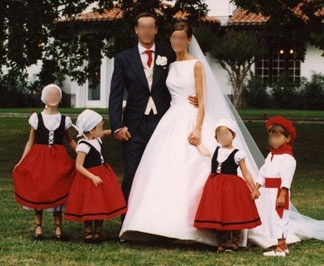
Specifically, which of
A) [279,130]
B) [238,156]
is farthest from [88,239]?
[279,130]

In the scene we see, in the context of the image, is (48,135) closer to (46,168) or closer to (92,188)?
(46,168)

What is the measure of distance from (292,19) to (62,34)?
4.98 meters

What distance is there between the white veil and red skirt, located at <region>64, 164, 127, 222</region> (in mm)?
1171

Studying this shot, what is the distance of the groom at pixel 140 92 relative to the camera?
8.48m

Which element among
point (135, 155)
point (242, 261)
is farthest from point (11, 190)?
point (242, 261)

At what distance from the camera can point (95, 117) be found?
27.0 ft

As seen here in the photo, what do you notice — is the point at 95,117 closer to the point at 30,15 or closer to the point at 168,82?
the point at 168,82

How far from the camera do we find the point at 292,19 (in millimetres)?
17078

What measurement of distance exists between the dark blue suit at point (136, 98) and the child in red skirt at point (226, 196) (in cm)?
90

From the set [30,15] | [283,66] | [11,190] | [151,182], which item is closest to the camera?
[151,182]

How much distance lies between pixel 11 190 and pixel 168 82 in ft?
20.0

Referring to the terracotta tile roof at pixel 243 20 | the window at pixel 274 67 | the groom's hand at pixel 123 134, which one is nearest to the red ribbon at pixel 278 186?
the groom's hand at pixel 123 134

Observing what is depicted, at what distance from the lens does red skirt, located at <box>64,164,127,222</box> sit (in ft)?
26.1

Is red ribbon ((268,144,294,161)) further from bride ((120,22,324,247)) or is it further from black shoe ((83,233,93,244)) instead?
black shoe ((83,233,93,244))
